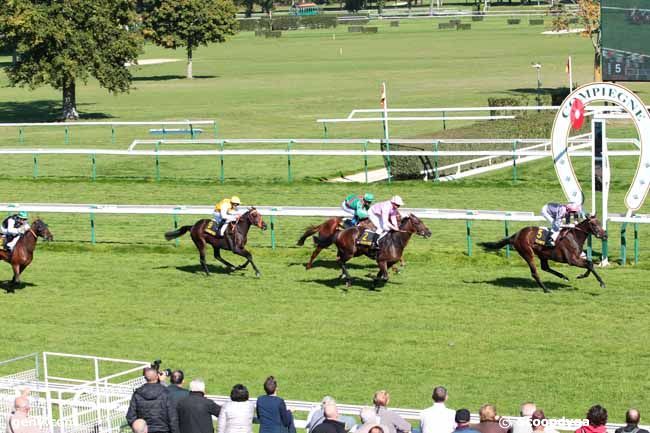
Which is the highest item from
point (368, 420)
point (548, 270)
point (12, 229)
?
point (368, 420)

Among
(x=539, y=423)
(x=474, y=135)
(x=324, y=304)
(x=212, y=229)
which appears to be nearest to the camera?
(x=539, y=423)

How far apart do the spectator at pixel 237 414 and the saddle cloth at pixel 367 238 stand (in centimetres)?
741

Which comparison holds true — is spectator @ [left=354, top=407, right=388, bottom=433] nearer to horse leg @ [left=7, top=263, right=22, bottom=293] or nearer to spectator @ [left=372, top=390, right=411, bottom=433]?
spectator @ [left=372, top=390, right=411, bottom=433]

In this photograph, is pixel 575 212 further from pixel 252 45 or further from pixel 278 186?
pixel 252 45

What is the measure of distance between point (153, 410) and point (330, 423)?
161cm

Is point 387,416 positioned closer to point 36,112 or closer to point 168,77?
point 36,112

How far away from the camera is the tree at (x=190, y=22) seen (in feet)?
182

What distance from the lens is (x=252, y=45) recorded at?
84.8m

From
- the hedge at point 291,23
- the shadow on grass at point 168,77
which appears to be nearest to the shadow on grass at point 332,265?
the shadow on grass at point 168,77

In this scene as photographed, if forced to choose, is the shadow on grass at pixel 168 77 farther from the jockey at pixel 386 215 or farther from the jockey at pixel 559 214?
the jockey at pixel 559 214

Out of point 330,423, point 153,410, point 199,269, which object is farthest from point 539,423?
point 199,269

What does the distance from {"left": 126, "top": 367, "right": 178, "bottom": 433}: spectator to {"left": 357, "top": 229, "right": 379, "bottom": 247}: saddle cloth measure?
7.32 meters

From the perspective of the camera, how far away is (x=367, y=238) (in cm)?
1578

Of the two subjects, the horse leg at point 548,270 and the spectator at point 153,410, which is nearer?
the spectator at point 153,410
